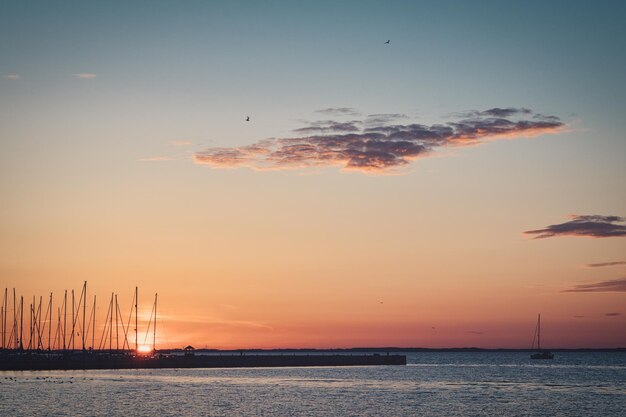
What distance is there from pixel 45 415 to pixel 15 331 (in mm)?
85521

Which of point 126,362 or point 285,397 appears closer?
point 285,397

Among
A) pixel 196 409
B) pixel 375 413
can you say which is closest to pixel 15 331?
pixel 196 409

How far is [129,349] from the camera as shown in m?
174

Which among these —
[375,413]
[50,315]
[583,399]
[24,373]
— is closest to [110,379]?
[24,373]

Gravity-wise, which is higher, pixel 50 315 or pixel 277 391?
pixel 50 315

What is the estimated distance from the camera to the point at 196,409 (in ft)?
293

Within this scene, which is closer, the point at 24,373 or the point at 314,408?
the point at 314,408

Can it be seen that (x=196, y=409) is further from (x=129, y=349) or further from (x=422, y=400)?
(x=129, y=349)

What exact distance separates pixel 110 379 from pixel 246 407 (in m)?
54.0

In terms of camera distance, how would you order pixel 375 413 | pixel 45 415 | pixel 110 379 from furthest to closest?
pixel 110 379, pixel 375 413, pixel 45 415

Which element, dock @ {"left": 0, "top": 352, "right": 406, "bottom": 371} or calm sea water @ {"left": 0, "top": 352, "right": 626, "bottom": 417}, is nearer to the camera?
calm sea water @ {"left": 0, "top": 352, "right": 626, "bottom": 417}

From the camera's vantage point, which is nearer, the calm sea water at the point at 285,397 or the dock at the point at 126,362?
the calm sea water at the point at 285,397

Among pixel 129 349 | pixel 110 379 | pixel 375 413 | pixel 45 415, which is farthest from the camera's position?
pixel 129 349

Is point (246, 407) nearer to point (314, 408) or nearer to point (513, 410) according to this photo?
point (314, 408)
